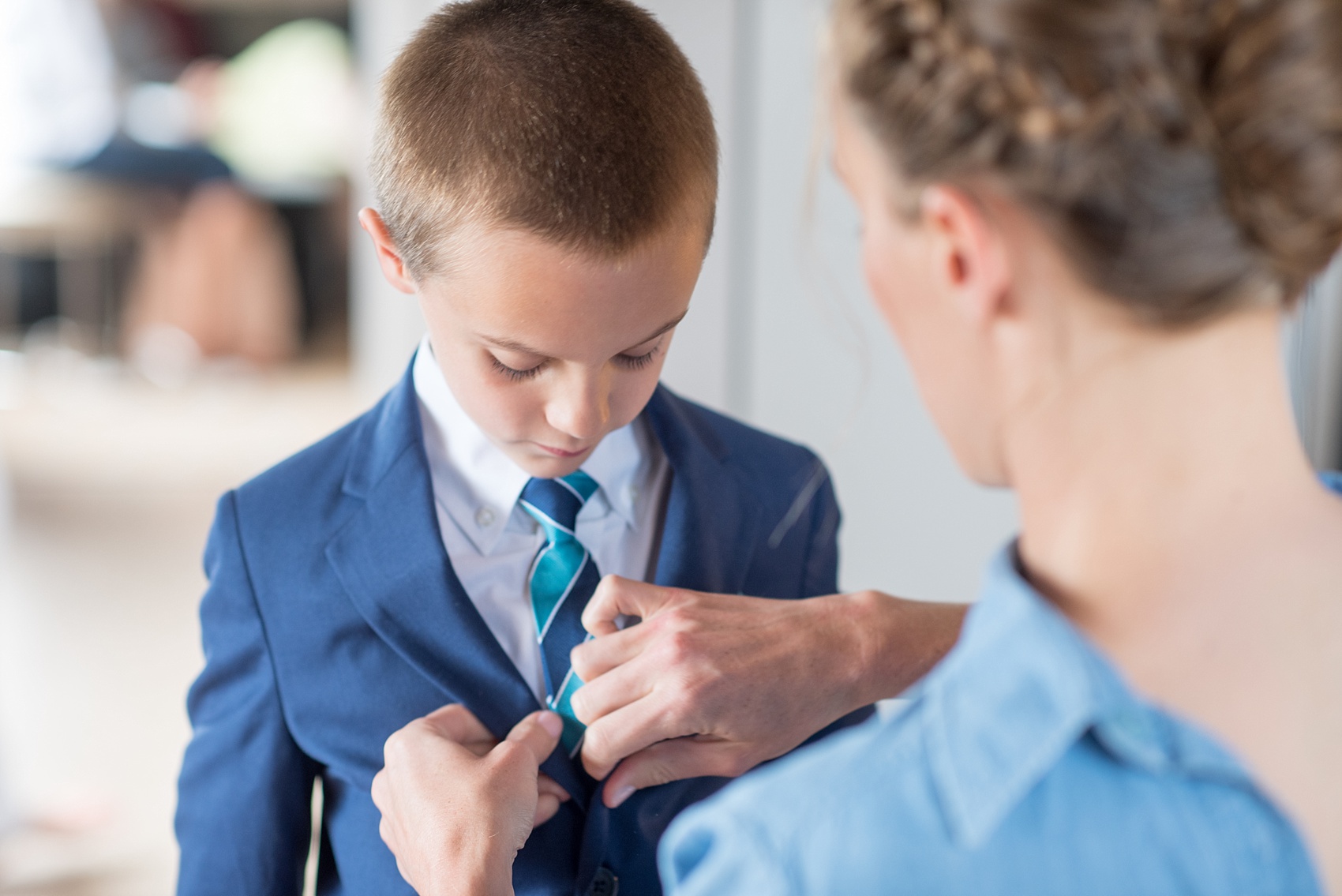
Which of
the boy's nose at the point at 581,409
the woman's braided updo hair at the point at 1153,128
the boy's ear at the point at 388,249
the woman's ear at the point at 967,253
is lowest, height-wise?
the boy's nose at the point at 581,409

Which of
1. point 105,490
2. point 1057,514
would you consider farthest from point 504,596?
point 105,490

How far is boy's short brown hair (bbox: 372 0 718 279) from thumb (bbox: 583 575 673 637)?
243 millimetres

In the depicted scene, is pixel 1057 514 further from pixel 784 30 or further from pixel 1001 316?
pixel 784 30

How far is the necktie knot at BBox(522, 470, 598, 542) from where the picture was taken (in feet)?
3.25

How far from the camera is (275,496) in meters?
0.98

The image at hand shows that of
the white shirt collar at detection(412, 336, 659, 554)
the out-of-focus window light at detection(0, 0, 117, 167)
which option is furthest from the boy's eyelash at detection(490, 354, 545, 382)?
the out-of-focus window light at detection(0, 0, 117, 167)

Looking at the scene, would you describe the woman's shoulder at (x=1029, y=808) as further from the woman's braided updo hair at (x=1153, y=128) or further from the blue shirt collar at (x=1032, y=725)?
the woman's braided updo hair at (x=1153, y=128)

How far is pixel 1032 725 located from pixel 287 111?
5.89 m

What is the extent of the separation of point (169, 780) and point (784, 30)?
194 centimetres

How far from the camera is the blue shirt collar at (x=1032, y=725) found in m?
0.56

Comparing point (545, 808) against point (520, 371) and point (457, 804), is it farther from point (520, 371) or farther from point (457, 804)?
point (520, 371)

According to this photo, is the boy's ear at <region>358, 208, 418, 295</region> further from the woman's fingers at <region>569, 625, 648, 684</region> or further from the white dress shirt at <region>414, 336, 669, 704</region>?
the woman's fingers at <region>569, 625, 648, 684</region>

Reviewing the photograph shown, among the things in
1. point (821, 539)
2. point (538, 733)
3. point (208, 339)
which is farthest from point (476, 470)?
point (208, 339)

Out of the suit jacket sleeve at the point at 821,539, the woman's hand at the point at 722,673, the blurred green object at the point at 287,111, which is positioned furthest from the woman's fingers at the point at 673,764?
the blurred green object at the point at 287,111
